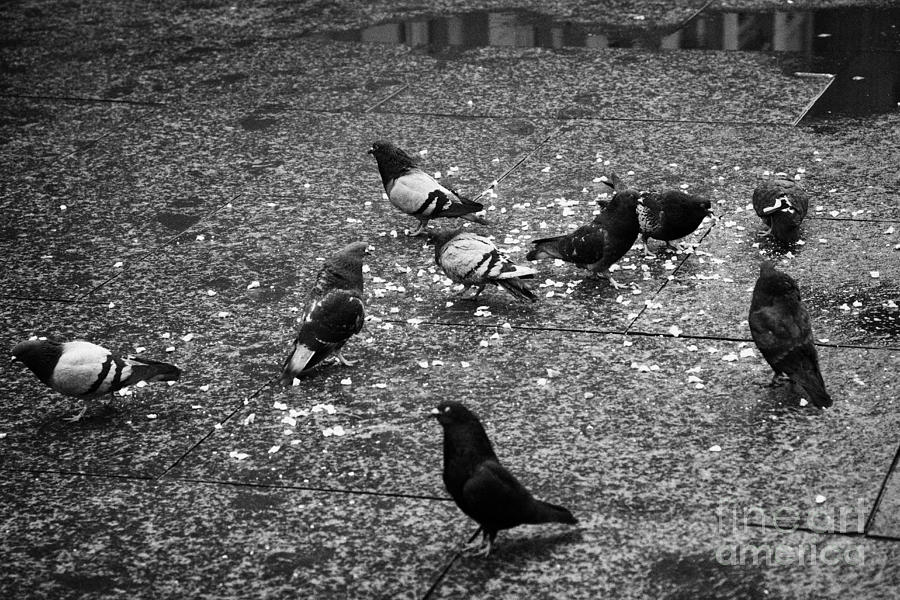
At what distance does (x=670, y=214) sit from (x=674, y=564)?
2941mm

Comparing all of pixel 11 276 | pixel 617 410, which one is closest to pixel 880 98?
pixel 617 410

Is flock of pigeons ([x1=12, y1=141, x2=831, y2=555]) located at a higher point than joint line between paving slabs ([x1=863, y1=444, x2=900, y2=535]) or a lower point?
higher

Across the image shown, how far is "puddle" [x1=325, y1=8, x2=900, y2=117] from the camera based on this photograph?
9.52m

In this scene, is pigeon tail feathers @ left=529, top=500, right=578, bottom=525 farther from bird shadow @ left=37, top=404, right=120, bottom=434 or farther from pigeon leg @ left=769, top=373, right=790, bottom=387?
bird shadow @ left=37, top=404, right=120, bottom=434

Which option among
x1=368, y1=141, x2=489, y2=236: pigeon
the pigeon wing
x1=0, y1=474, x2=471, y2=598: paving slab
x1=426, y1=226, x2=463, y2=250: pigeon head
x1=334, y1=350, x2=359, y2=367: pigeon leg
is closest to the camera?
the pigeon wing

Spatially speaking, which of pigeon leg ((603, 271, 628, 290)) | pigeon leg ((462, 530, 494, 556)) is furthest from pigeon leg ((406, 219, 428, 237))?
pigeon leg ((462, 530, 494, 556))

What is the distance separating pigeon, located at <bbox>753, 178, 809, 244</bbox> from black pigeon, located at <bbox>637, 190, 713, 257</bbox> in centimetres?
39

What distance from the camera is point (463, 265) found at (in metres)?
6.11

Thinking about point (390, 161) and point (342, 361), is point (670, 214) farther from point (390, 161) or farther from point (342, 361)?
point (342, 361)

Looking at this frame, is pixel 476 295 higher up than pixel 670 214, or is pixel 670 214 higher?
pixel 670 214

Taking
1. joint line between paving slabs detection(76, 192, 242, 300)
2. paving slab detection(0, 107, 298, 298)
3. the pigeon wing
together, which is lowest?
joint line between paving slabs detection(76, 192, 242, 300)

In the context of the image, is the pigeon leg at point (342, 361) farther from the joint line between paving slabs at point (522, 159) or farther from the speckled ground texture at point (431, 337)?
the joint line between paving slabs at point (522, 159)

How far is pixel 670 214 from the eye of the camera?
21.4ft

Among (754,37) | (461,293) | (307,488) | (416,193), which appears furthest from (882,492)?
(754,37)
